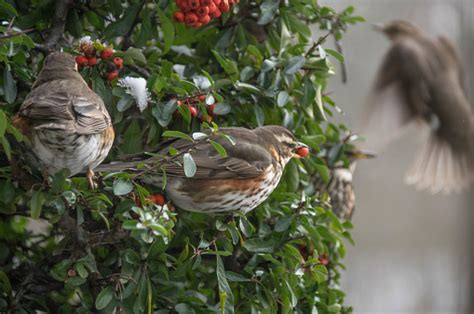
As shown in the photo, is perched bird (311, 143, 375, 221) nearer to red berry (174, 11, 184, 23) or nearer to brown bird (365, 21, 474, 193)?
red berry (174, 11, 184, 23)

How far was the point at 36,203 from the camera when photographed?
1.96m

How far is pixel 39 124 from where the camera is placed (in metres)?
2.00

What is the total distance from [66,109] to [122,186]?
225 mm

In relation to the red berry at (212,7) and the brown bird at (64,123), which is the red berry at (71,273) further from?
the red berry at (212,7)

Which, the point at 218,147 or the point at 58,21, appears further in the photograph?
the point at 58,21

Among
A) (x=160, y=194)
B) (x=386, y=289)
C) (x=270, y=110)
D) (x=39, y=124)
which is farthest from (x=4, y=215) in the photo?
(x=386, y=289)

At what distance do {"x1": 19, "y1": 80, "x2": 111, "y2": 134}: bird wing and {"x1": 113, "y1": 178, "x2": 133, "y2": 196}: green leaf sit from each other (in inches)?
5.4

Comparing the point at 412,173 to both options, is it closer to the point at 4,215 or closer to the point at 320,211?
the point at 320,211

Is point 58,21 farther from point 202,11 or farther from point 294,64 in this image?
point 294,64

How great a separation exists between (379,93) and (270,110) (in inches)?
99.7

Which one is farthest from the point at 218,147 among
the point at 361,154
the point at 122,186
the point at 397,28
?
the point at 397,28

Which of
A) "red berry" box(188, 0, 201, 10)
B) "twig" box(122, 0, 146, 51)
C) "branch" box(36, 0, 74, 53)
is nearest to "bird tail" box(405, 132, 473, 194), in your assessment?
"twig" box(122, 0, 146, 51)

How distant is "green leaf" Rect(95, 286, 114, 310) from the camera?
2135 mm

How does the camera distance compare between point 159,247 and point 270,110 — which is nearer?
point 159,247
